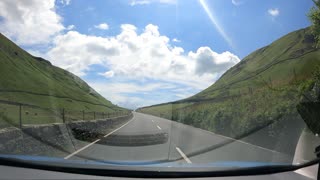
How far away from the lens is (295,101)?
758 inches

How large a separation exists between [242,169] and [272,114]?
16250mm

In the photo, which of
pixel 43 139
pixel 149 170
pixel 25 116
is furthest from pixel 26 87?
pixel 149 170

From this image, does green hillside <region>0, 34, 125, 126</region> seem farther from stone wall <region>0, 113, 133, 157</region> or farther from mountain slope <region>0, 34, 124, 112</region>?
stone wall <region>0, 113, 133, 157</region>

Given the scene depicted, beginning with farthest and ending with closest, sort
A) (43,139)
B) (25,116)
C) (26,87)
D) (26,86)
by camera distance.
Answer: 1. (26,86)
2. (26,87)
3. (25,116)
4. (43,139)

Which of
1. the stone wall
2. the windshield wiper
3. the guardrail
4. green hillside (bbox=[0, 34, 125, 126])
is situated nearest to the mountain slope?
green hillside (bbox=[0, 34, 125, 126])

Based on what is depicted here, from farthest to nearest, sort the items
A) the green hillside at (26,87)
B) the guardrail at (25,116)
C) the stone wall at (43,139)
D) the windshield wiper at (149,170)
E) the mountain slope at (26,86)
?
the mountain slope at (26,86) → the green hillside at (26,87) → the guardrail at (25,116) → the stone wall at (43,139) → the windshield wiper at (149,170)

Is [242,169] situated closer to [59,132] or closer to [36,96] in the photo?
[59,132]

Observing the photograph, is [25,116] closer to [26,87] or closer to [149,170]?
[149,170]

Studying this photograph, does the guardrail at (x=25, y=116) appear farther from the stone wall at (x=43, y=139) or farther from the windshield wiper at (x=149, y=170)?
the windshield wiper at (x=149, y=170)

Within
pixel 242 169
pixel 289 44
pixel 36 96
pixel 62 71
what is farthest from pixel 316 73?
pixel 62 71

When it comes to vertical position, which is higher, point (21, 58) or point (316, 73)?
point (21, 58)

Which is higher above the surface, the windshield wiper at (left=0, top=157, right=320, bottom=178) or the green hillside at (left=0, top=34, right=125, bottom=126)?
the green hillside at (left=0, top=34, right=125, bottom=126)

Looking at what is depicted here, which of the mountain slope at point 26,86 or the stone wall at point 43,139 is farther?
the mountain slope at point 26,86


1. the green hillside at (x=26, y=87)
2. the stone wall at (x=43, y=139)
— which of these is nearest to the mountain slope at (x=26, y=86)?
the green hillside at (x=26, y=87)
